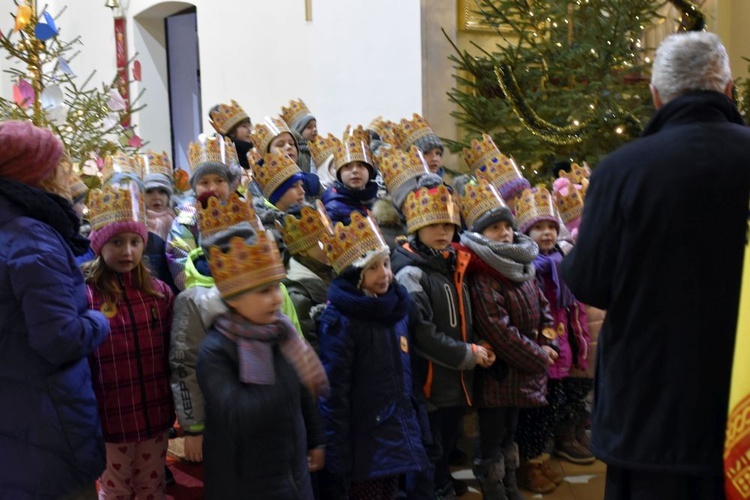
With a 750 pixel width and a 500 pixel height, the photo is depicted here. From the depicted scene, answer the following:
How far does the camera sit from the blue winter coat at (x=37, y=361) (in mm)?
2709

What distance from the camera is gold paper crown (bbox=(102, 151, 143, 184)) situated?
16.4ft

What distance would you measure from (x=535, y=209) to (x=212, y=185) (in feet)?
5.95

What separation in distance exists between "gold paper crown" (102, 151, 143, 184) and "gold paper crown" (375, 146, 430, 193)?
1478 millimetres

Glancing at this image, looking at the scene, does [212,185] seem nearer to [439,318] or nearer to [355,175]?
[355,175]

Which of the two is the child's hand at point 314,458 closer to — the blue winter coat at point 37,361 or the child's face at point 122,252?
the blue winter coat at point 37,361

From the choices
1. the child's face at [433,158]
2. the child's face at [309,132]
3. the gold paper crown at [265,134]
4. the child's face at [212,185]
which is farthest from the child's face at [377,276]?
the child's face at [309,132]

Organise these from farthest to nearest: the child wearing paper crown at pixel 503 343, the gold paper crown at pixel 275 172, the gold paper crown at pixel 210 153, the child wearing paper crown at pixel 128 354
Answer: the gold paper crown at pixel 210 153 → the gold paper crown at pixel 275 172 → the child wearing paper crown at pixel 503 343 → the child wearing paper crown at pixel 128 354

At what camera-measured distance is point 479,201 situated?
438cm

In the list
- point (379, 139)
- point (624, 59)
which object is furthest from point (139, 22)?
point (624, 59)

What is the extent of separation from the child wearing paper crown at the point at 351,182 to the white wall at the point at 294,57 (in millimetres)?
2443

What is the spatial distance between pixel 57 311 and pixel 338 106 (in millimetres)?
5885

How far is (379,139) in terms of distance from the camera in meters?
6.56

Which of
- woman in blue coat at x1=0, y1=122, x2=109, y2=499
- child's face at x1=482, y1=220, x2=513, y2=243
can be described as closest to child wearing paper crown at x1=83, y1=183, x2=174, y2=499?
woman in blue coat at x1=0, y1=122, x2=109, y2=499

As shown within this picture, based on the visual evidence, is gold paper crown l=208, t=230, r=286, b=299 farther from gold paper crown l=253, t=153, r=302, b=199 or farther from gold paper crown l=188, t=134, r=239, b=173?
gold paper crown l=188, t=134, r=239, b=173
